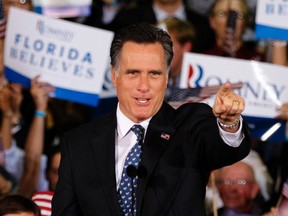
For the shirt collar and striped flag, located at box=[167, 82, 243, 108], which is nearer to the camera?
the shirt collar

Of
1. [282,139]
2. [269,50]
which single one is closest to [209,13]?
[269,50]

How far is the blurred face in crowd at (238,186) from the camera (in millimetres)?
4988

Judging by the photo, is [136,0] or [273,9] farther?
[136,0]

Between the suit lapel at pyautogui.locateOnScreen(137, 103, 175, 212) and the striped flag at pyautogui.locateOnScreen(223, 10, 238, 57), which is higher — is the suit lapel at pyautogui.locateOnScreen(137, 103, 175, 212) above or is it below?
below

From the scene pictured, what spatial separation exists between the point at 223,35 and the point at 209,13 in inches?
14.3

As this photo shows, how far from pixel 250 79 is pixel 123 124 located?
2.45m

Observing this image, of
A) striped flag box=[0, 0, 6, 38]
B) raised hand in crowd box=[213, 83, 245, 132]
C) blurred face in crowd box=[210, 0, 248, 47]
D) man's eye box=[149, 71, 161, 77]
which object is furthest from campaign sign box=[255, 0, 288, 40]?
raised hand in crowd box=[213, 83, 245, 132]

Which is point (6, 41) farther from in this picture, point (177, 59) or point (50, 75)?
point (177, 59)

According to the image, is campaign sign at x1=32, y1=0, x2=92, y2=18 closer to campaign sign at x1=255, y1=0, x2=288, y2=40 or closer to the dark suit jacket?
campaign sign at x1=255, y1=0, x2=288, y2=40

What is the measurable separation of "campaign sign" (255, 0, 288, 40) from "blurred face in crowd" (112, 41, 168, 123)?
2.53 m

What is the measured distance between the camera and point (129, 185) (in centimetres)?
286

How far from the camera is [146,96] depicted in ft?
9.24

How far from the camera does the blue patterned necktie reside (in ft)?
9.38

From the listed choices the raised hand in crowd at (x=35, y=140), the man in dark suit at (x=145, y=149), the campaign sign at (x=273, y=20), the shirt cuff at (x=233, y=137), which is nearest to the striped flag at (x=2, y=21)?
the raised hand in crowd at (x=35, y=140)
